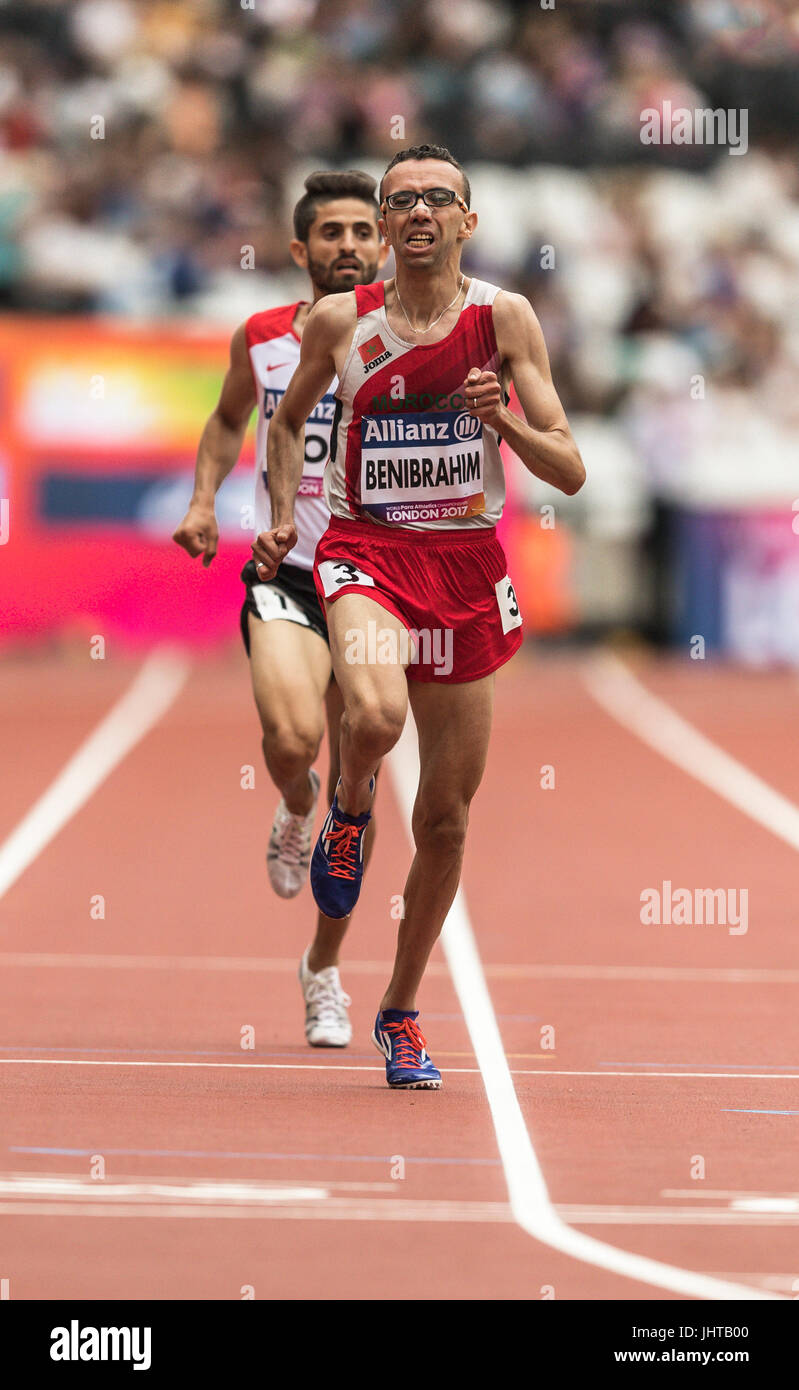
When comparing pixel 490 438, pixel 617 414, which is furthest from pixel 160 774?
pixel 617 414

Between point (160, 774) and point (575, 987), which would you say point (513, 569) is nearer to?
point (160, 774)

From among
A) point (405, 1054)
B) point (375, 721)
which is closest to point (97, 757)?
point (405, 1054)

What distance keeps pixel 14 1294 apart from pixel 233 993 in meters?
4.06

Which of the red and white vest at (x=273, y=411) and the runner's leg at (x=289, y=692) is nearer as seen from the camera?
the runner's leg at (x=289, y=692)

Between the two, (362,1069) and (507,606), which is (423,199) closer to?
(507,606)

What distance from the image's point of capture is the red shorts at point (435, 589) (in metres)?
6.66

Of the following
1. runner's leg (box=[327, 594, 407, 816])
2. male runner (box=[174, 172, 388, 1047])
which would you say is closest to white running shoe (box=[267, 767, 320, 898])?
male runner (box=[174, 172, 388, 1047])

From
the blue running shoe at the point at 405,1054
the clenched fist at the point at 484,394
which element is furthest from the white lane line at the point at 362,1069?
the clenched fist at the point at 484,394

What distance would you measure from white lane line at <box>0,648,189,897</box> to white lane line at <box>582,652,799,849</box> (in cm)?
335

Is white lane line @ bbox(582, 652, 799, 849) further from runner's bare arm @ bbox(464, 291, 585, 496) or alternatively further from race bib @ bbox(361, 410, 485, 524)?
runner's bare arm @ bbox(464, 291, 585, 496)

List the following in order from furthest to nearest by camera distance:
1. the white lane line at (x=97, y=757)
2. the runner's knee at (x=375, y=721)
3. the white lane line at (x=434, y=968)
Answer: the white lane line at (x=97, y=757), the white lane line at (x=434, y=968), the runner's knee at (x=375, y=721)

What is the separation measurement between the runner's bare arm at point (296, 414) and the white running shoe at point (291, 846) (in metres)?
1.25

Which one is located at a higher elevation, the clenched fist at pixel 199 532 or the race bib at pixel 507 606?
the clenched fist at pixel 199 532

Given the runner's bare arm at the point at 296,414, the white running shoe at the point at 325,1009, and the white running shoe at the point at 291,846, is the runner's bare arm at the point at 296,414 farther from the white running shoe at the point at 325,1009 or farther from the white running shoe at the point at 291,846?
the white running shoe at the point at 325,1009
